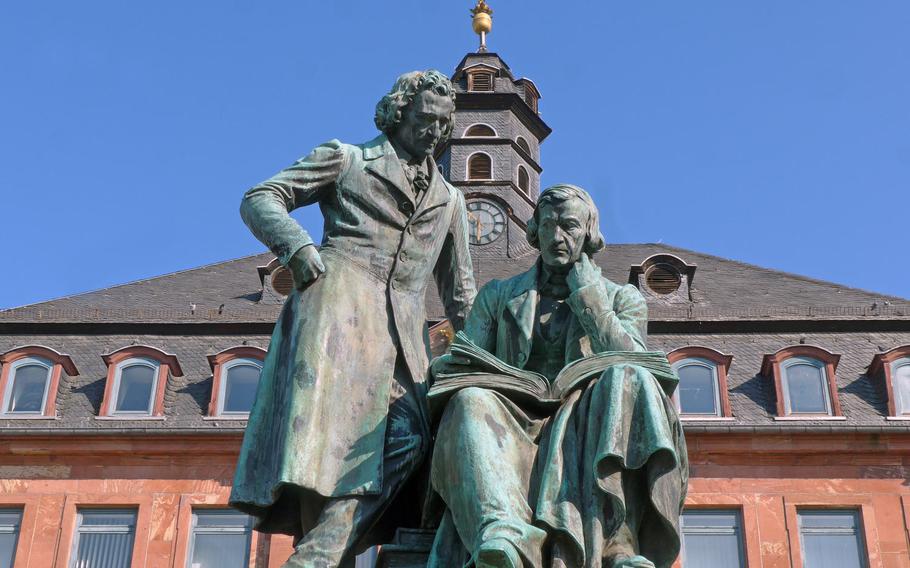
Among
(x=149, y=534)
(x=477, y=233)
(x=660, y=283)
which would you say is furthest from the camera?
(x=477, y=233)

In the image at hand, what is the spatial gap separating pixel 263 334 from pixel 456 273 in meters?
22.8

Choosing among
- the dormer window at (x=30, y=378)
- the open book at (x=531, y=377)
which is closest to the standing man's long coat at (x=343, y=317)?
the open book at (x=531, y=377)

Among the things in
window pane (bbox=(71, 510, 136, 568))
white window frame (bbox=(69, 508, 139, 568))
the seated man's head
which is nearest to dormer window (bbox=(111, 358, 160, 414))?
white window frame (bbox=(69, 508, 139, 568))

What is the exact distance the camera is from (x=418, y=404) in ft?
23.6

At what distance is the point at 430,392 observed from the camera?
6668mm

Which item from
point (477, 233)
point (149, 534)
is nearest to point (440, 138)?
point (149, 534)

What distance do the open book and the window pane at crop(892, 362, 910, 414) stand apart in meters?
23.0

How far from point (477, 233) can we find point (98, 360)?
44.3 ft

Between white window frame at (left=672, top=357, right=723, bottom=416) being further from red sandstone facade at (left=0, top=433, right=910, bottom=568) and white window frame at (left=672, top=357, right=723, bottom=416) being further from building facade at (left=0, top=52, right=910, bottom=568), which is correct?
red sandstone facade at (left=0, top=433, right=910, bottom=568)

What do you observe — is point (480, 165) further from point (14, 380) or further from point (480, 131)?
point (14, 380)

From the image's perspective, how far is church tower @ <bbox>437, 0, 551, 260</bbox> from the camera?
4156cm

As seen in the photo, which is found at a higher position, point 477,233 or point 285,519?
point 477,233

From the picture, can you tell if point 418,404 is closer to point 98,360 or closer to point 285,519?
point 285,519

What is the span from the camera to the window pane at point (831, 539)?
89.9 feet
